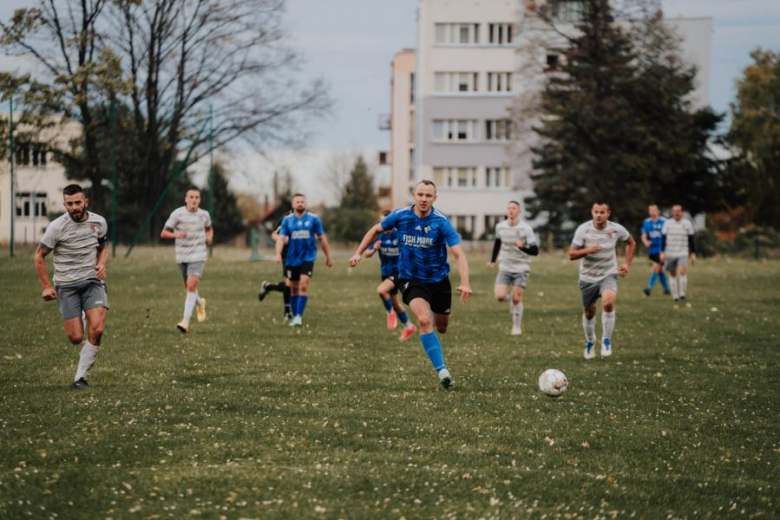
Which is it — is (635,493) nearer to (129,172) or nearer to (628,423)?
(628,423)

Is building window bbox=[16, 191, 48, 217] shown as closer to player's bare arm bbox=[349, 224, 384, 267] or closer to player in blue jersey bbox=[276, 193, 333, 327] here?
player in blue jersey bbox=[276, 193, 333, 327]

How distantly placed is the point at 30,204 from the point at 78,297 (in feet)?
79.3

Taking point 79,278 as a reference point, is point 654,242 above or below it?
above

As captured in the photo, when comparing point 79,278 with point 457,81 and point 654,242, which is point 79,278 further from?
point 457,81

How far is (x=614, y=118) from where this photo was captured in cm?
5106

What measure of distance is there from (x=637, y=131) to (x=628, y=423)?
4527 cm

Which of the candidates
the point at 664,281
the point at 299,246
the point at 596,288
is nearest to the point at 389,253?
the point at 299,246

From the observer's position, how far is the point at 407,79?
8675cm

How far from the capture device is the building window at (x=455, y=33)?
221 feet

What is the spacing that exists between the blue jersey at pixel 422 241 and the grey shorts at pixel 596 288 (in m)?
3.38

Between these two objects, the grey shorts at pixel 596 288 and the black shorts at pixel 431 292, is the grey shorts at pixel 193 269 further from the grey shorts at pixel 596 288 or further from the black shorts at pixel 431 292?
the grey shorts at pixel 596 288

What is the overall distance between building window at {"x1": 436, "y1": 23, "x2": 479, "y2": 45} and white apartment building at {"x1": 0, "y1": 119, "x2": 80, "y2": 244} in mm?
37300

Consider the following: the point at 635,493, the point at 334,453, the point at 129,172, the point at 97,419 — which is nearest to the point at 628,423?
the point at 635,493

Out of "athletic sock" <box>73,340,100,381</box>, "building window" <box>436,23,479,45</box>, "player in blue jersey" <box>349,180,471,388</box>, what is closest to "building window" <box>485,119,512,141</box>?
"building window" <box>436,23,479,45</box>
